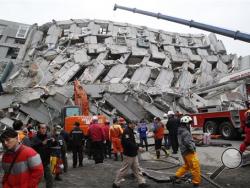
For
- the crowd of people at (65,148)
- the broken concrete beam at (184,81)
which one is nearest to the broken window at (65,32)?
the broken concrete beam at (184,81)

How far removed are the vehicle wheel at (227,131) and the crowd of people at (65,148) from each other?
4.39 m

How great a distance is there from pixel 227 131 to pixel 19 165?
15779 millimetres

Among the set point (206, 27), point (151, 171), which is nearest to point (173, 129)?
point (151, 171)

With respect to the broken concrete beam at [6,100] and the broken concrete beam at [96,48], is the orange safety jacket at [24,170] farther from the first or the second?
the broken concrete beam at [96,48]

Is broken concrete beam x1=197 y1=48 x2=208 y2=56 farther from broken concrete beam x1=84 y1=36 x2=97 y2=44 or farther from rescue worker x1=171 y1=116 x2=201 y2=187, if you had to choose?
rescue worker x1=171 y1=116 x2=201 y2=187

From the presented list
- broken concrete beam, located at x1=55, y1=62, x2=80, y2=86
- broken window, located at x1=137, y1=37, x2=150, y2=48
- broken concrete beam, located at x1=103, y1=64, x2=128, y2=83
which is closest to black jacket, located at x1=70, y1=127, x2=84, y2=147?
broken concrete beam, located at x1=55, y1=62, x2=80, y2=86

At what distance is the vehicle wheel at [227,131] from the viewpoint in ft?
61.0

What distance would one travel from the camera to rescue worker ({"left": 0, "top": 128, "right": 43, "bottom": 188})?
4.68 meters

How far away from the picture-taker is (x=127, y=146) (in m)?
9.15

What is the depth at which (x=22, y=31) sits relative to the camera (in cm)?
3609

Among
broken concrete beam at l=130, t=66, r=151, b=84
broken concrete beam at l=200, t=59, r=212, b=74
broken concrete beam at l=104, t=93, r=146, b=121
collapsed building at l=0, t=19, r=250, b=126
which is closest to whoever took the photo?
collapsed building at l=0, t=19, r=250, b=126

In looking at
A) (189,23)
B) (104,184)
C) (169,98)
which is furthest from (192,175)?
(169,98)

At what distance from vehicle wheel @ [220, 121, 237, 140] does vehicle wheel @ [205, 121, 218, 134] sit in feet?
1.31

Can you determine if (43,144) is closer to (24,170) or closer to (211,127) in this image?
(24,170)
